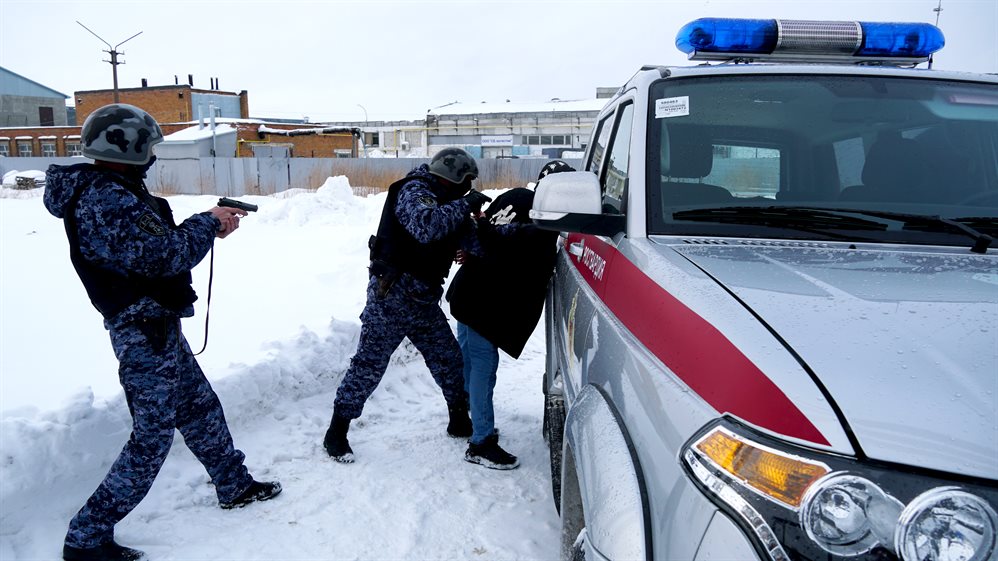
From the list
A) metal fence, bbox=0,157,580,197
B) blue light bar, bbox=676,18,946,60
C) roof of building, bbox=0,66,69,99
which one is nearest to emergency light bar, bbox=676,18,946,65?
blue light bar, bbox=676,18,946,60

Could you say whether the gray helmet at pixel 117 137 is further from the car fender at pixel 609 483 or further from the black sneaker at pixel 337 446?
the car fender at pixel 609 483

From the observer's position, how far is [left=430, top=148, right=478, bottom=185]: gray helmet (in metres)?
3.84

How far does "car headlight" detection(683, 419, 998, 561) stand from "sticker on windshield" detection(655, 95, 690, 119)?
1.46 meters

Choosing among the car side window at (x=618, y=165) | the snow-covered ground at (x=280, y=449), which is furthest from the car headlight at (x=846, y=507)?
the snow-covered ground at (x=280, y=449)

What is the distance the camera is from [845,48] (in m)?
2.99

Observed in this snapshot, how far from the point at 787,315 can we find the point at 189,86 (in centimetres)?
6048

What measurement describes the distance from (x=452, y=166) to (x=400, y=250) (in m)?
0.57

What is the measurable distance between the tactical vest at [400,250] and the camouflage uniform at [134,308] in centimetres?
101

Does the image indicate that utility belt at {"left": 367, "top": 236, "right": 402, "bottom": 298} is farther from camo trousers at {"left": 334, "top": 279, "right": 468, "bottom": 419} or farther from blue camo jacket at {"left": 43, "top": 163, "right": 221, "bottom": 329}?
blue camo jacket at {"left": 43, "top": 163, "right": 221, "bottom": 329}

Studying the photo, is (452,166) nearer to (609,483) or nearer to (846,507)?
(609,483)

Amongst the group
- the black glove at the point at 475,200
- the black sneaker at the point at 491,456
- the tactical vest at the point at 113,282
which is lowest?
the black sneaker at the point at 491,456

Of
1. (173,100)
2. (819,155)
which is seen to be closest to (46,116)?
(173,100)

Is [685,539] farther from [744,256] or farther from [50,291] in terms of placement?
[50,291]

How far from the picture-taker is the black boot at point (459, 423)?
4309mm
